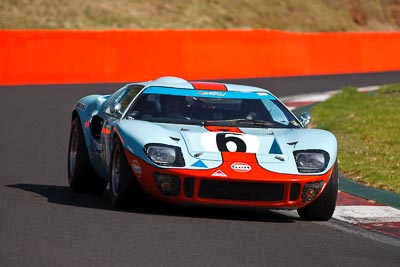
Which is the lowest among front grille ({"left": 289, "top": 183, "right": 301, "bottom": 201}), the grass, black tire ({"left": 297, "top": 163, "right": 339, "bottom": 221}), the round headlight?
the grass

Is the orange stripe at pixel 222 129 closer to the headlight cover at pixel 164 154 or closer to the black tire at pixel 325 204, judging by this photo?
the headlight cover at pixel 164 154

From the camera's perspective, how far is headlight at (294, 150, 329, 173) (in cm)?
934

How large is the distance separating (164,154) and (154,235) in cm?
106

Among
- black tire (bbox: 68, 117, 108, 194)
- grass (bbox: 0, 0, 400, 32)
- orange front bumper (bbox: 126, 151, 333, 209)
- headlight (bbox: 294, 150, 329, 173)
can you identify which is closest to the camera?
orange front bumper (bbox: 126, 151, 333, 209)

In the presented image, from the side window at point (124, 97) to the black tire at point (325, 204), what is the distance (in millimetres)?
1782

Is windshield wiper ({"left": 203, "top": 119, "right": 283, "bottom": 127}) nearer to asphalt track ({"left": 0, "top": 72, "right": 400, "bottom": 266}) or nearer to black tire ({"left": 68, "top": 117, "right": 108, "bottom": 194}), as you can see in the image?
asphalt track ({"left": 0, "top": 72, "right": 400, "bottom": 266})

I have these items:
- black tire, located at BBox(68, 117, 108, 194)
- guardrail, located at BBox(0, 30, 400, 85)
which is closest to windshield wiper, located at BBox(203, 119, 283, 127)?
black tire, located at BBox(68, 117, 108, 194)

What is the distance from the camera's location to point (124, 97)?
10688 millimetres

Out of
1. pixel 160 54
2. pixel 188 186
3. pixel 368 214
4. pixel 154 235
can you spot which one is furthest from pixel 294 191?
pixel 160 54

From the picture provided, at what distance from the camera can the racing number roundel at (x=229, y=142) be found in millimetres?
9305

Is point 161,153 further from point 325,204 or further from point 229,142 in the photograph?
point 325,204

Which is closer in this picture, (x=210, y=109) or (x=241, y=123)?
(x=241, y=123)

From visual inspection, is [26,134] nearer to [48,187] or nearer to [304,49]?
[48,187]

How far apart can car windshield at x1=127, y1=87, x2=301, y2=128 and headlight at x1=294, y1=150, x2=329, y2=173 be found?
72 cm
